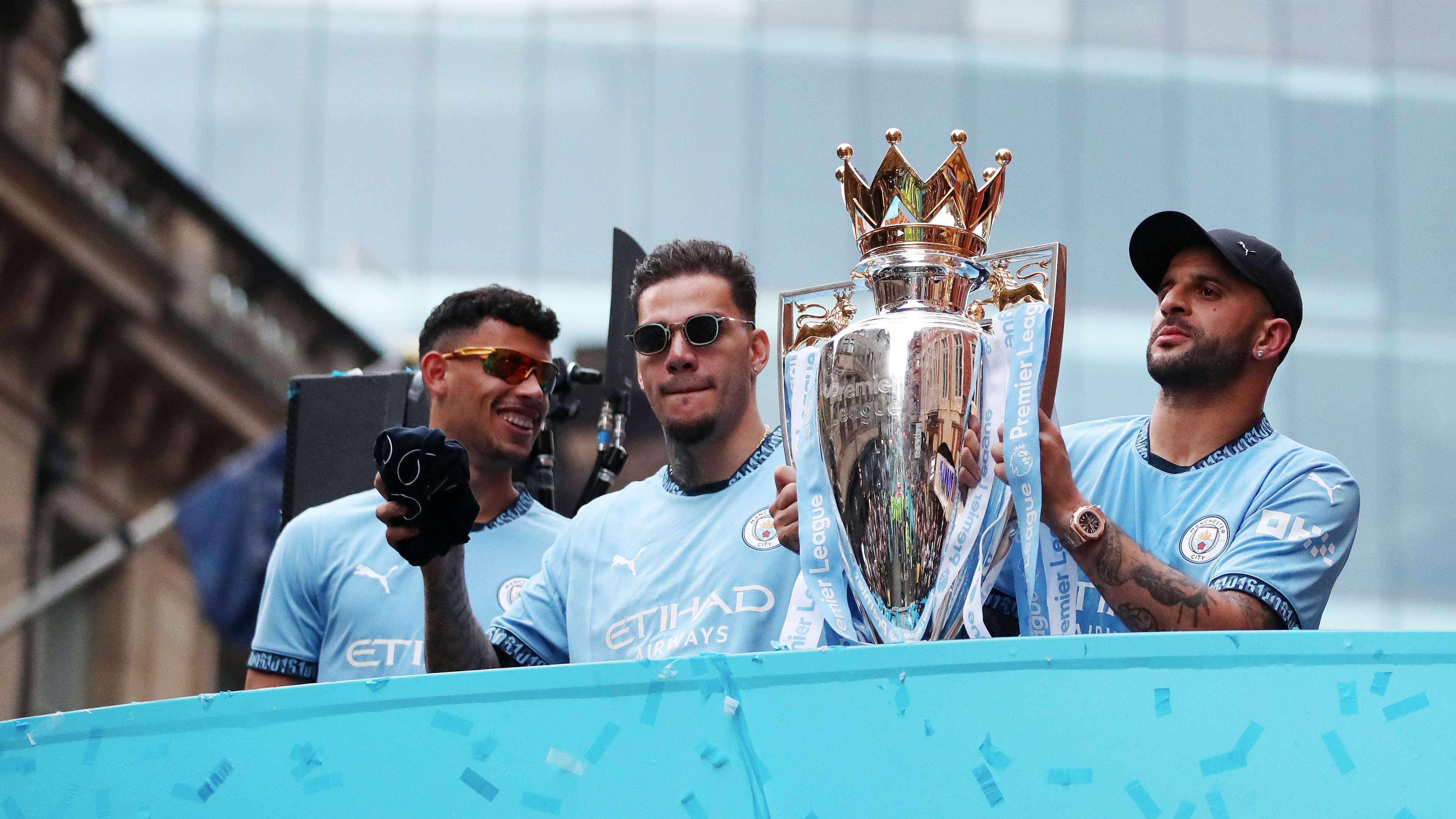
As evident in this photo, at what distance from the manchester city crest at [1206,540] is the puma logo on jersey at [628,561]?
3.19 feet

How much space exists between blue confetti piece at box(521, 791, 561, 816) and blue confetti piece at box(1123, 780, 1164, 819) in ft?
2.19

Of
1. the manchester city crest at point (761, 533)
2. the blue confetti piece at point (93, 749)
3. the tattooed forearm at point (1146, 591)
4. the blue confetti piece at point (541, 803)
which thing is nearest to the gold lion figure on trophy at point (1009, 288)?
the tattooed forearm at point (1146, 591)

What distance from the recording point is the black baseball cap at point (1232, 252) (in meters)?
3.12

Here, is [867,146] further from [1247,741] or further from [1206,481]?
[1247,741]

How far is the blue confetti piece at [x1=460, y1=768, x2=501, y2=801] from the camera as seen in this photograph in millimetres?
2219

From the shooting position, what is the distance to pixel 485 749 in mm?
2238

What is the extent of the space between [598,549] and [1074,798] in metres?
1.48

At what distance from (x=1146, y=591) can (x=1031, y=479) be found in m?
0.26

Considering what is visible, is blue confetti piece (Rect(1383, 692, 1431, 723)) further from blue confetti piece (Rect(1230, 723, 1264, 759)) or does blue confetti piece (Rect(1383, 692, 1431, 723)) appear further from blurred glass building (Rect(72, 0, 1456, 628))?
blurred glass building (Rect(72, 0, 1456, 628))

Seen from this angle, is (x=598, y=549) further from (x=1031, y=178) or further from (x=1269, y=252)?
(x=1031, y=178)

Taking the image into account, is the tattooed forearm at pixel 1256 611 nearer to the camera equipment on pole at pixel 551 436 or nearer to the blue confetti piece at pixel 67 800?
the blue confetti piece at pixel 67 800

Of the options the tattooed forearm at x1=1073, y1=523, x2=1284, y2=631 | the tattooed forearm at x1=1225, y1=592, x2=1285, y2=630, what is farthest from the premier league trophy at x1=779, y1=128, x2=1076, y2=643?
the tattooed forearm at x1=1225, y1=592, x2=1285, y2=630

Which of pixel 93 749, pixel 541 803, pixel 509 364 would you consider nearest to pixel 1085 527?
pixel 541 803

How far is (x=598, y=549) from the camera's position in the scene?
342 centimetres
